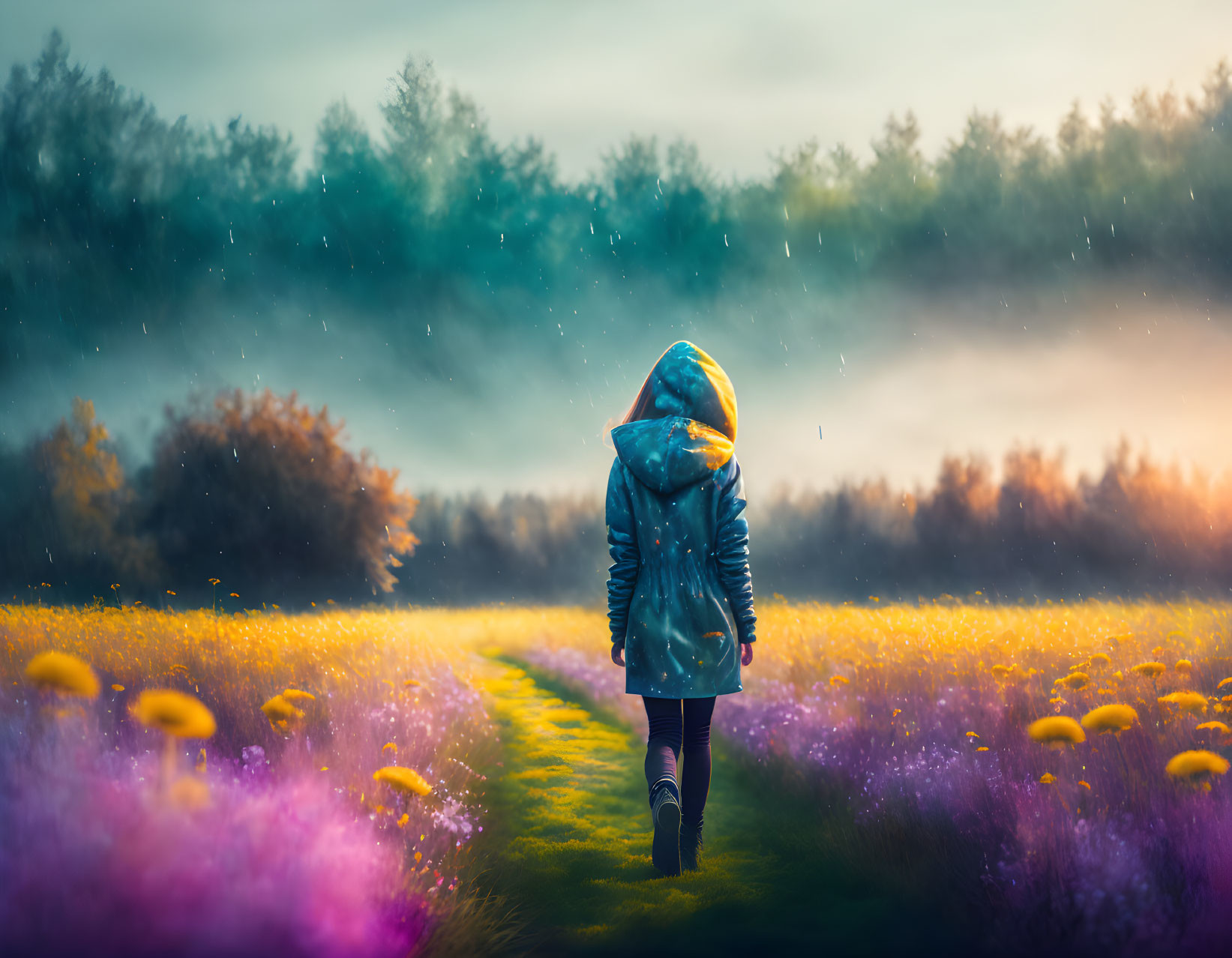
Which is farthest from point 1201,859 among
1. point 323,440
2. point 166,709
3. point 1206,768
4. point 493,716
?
point 323,440

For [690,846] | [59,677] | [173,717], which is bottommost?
[690,846]

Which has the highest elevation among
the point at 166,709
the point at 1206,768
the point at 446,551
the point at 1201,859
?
the point at 166,709

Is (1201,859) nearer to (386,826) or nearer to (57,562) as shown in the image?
(386,826)

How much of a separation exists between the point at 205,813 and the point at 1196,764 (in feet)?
13.3

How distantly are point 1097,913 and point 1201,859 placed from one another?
0.50 meters

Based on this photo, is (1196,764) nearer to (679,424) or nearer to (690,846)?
(690,846)

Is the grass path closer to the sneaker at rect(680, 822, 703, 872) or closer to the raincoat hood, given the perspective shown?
the sneaker at rect(680, 822, 703, 872)

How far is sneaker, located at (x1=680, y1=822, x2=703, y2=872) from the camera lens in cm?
417

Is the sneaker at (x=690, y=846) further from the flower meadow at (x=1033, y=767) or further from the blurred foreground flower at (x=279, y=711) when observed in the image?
the blurred foreground flower at (x=279, y=711)

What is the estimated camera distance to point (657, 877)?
405cm

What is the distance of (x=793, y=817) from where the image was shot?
4.97 m

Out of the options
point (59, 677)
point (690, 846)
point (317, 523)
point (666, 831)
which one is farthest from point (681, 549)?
point (317, 523)

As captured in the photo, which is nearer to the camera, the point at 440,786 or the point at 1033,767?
the point at 1033,767

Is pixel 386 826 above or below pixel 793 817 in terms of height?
above
